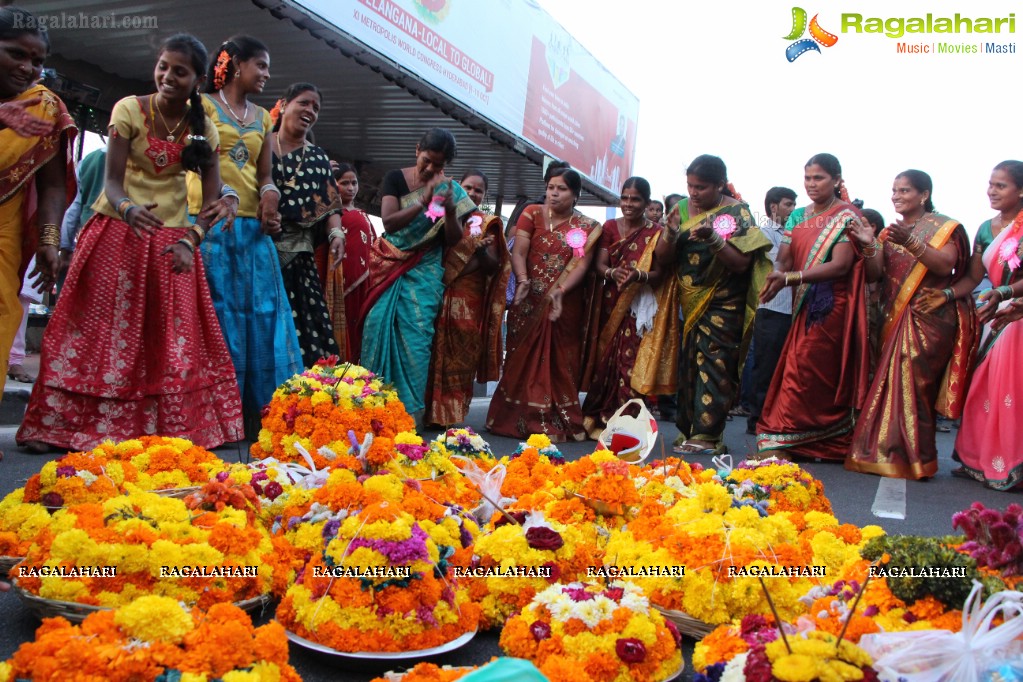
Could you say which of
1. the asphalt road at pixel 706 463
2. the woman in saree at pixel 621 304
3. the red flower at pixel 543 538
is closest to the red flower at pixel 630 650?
the asphalt road at pixel 706 463

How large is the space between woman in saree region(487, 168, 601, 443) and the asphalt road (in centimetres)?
26

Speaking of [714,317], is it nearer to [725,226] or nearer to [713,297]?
[713,297]

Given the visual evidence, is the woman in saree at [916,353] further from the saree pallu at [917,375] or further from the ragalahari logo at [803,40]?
the ragalahari logo at [803,40]

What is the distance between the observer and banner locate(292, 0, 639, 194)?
9.41 meters

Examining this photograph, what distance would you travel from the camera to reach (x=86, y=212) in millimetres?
6258

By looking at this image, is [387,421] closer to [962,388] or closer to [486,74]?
[962,388]

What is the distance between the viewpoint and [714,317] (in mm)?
6418

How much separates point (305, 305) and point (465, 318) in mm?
1505

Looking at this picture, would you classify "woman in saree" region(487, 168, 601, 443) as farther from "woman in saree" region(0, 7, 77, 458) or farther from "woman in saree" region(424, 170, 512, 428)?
"woman in saree" region(0, 7, 77, 458)

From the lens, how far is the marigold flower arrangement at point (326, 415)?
3.77 m

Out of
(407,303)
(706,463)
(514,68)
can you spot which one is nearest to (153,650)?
(706,463)

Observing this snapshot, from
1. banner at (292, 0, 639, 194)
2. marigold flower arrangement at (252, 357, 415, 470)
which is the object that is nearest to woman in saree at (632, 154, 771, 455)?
marigold flower arrangement at (252, 357, 415, 470)

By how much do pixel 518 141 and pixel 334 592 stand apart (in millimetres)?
11280

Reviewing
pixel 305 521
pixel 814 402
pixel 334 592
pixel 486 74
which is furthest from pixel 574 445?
pixel 486 74
